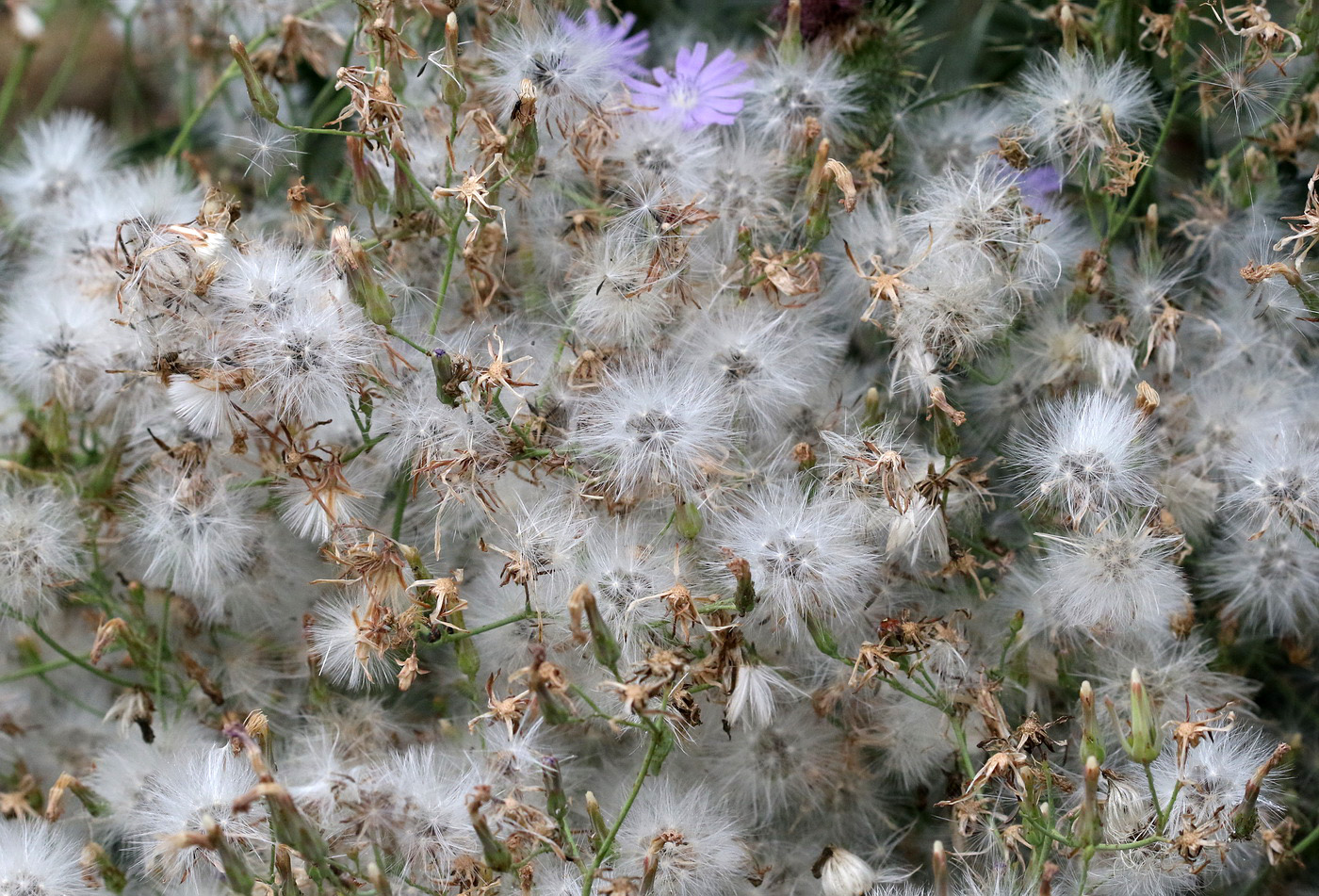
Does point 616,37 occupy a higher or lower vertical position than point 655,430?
higher

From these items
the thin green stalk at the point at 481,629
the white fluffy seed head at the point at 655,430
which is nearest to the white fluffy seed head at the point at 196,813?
the thin green stalk at the point at 481,629

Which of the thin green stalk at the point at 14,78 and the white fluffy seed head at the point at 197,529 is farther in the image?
the thin green stalk at the point at 14,78

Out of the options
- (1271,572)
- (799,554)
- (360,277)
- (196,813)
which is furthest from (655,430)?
(1271,572)

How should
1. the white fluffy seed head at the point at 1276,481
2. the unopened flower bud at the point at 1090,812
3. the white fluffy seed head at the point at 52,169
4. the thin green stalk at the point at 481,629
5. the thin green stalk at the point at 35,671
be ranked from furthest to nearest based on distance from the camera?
the white fluffy seed head at the point at 52,169 < the thin green stalk at the point at 35,671 < the white fluffy seed head at the point at 1276,481 < the thin green stalk at the point at 481,629 < the unopened flower bud at the point at 1090,812

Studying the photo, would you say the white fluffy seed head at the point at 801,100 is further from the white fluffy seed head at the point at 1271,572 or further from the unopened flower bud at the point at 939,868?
the unopened flower bud at the point at 939,868

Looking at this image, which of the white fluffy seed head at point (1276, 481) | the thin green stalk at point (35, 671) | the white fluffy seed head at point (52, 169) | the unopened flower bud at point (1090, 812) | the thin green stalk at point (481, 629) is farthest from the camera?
the white fluffy seed head at point (52, 169)

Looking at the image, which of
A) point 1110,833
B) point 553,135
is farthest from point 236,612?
point 1110,833

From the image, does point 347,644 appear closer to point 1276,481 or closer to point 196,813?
point 196,813

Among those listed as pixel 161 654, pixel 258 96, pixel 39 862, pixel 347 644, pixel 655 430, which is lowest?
pixel 39 862
